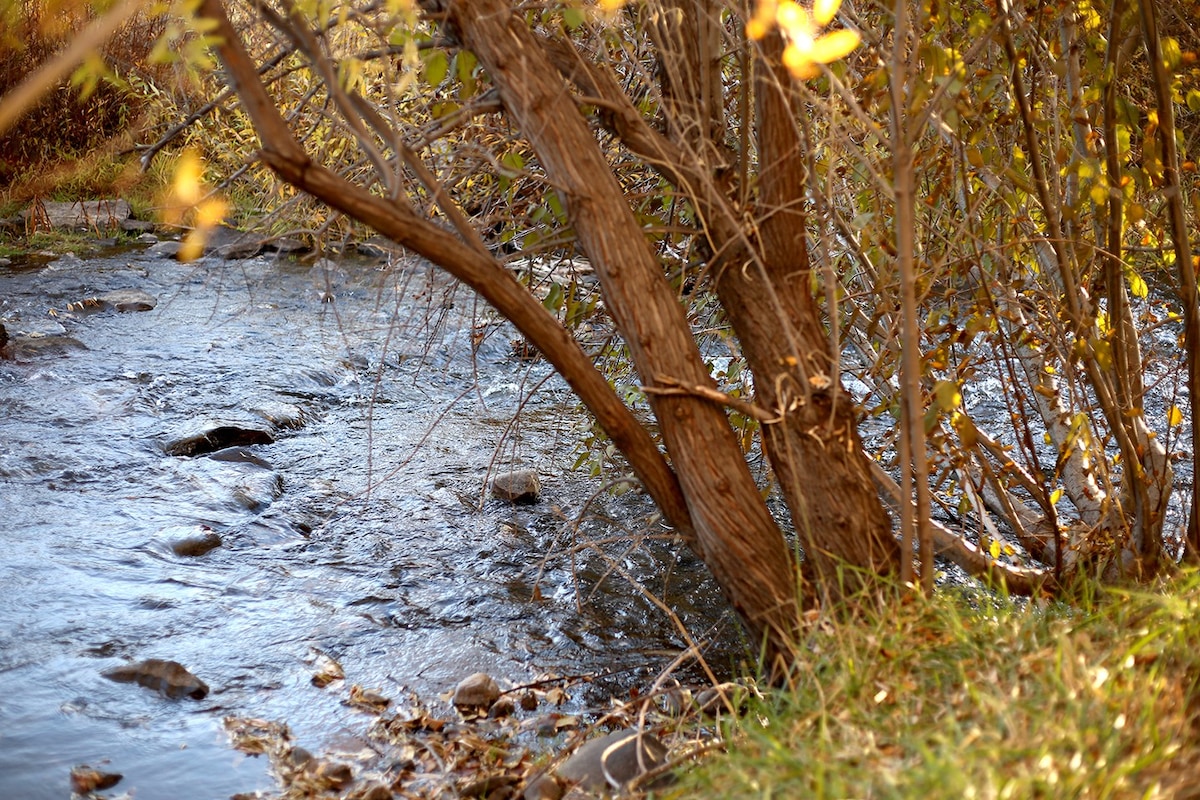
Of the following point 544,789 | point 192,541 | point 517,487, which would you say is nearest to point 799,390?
point 544,789

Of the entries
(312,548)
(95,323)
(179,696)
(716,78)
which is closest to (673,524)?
(716,78)

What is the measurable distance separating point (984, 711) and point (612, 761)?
929 millimetres

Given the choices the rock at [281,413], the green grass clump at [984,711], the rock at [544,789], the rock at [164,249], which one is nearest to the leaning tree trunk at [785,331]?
the green grass clump at [984,711]

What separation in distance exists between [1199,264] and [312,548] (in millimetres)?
3068

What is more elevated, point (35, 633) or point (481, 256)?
point (481, 256)

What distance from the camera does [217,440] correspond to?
5.14 metres

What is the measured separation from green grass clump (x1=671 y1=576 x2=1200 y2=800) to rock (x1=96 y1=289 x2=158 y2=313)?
6.02 m

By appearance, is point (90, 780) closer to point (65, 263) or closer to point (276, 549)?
point (276, 549)

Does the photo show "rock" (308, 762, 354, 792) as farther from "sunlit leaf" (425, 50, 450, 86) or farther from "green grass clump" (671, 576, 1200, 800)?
"sunlit leaf" (425, 50, 450, 86)

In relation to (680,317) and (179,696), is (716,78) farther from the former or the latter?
(179,696)

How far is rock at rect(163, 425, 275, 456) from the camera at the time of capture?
5020 millimetres

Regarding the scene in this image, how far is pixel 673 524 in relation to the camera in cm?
275

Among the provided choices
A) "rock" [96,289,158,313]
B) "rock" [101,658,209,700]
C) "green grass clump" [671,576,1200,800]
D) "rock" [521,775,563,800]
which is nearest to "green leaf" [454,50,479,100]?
"green grass clump" [671,576,1200,800]

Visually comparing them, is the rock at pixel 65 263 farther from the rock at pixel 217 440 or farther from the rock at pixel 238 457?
the rock at pixel 238 457
